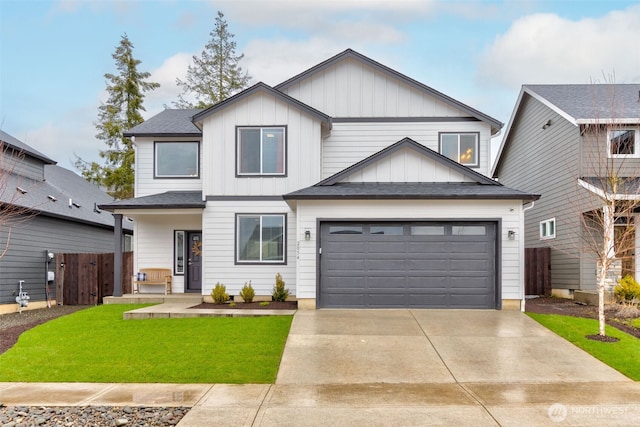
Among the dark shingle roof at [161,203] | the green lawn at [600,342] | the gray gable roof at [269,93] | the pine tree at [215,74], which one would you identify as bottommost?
the green lawn at [600,342]

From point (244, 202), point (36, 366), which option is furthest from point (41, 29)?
point (36, 366)

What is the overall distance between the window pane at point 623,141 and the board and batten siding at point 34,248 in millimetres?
18240

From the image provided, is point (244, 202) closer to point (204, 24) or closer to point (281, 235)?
point (281, 235)

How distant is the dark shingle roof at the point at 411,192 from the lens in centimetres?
1159

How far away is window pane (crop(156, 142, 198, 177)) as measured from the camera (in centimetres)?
1562

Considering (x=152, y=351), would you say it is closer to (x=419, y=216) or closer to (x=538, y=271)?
(x=419, y=216)

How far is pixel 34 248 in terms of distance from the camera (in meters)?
15.6

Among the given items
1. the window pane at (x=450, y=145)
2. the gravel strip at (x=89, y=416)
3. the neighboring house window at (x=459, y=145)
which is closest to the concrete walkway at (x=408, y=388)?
the gravel strip at (x=89, y=416)

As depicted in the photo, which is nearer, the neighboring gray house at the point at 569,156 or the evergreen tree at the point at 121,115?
the neighboring gray house at the point at 569,156

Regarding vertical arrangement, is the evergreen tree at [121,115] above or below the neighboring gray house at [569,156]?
above

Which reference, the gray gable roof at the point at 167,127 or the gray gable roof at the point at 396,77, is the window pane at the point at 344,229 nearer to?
the gray gable roof at the point at 396,77

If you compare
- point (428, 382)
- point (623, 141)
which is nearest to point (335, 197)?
point (428, 382)

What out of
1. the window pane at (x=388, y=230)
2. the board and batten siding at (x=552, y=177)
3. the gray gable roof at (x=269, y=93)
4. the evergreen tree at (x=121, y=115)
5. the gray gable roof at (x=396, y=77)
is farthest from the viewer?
the evergreen tree at (x=121, y=115)

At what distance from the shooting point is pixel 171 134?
15.4 metres
